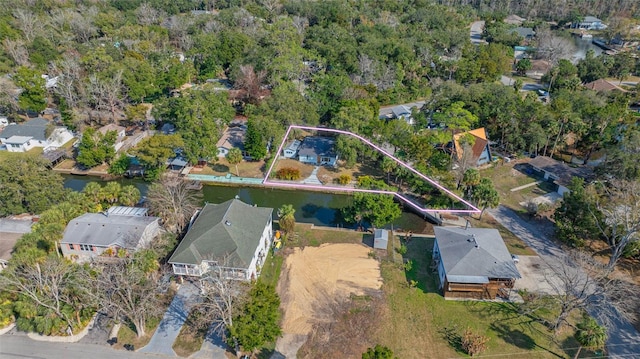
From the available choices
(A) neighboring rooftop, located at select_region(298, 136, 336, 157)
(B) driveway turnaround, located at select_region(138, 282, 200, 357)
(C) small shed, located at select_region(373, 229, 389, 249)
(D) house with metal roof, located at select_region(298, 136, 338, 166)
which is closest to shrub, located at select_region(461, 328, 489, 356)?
(C) small shed, located at select_region(373, 229, 389, 249)

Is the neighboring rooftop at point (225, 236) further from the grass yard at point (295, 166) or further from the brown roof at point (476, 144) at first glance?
the brown roof at point (476, 144)

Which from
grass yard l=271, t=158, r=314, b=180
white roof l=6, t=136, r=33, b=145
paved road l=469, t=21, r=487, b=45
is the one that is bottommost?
paved road l=469, t=21, r=487, b=45

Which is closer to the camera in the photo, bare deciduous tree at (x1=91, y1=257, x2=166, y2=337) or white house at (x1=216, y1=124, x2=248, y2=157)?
bare deciduous tree at (x1=91, y1=257, x2=166, y2=337)

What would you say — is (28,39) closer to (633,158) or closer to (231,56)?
(231,56)

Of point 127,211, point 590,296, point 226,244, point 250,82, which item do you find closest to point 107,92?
point 250,82

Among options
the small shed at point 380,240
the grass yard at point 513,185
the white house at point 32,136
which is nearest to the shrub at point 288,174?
the small shed at point 380,240

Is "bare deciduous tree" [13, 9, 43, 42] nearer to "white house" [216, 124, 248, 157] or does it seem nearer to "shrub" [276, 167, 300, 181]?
"white house" [216, 124, 248, 157]

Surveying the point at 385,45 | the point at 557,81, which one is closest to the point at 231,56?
the point at 385,45
